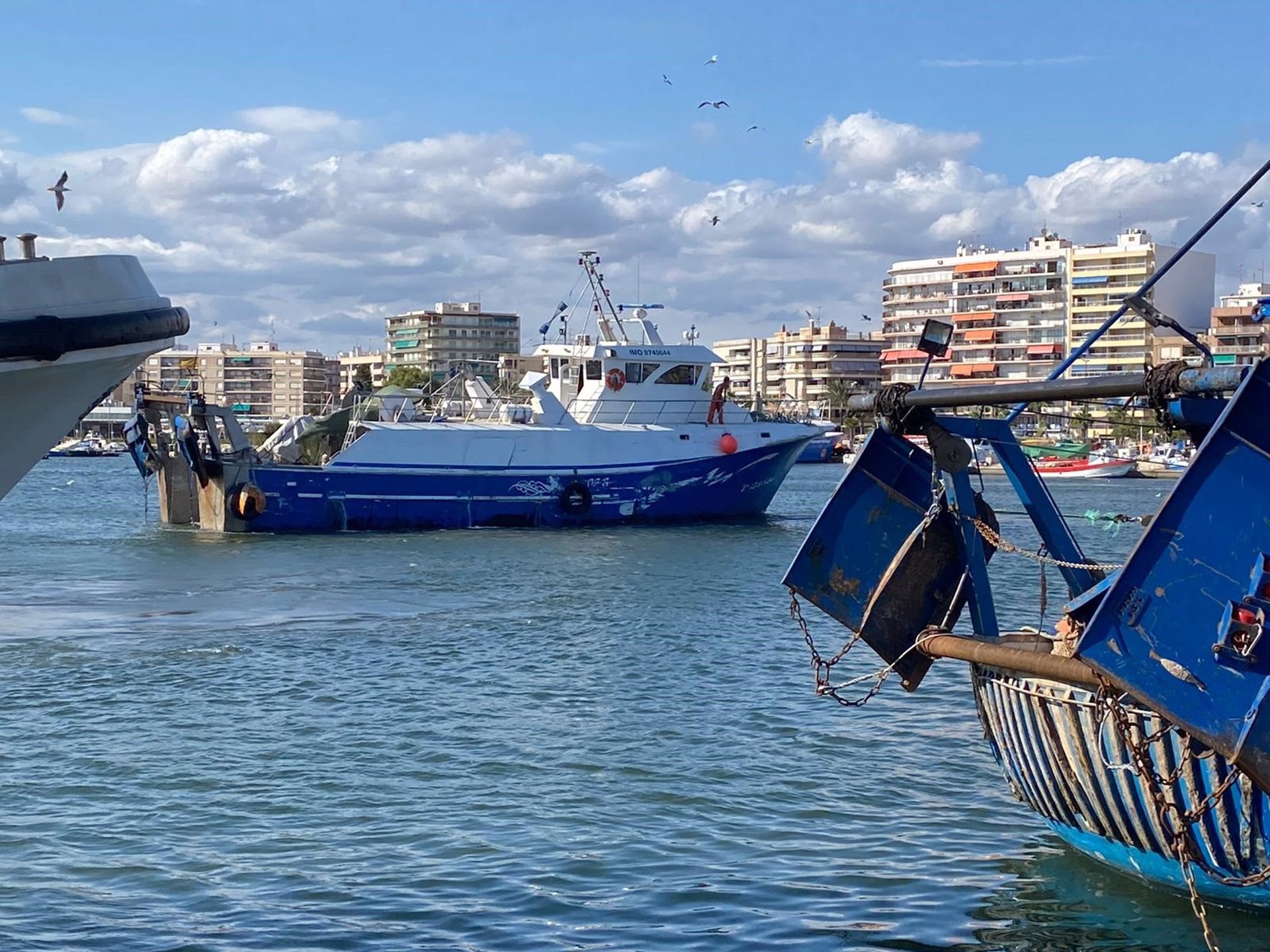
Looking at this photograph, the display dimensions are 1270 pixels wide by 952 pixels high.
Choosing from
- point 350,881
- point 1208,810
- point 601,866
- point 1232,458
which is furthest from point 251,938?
point 1232,458

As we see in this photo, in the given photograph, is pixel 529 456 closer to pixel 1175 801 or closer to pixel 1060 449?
pixel 1060 449

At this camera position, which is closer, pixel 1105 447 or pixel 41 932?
pixel 41 932

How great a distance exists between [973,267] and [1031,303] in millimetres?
8389

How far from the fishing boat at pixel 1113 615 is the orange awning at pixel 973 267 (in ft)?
438

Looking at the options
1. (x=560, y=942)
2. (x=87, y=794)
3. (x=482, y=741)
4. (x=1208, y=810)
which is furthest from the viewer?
(x=482, y=741)

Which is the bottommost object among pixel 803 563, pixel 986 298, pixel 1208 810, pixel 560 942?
pixel 560 942

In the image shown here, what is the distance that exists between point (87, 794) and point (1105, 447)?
85.4 meters

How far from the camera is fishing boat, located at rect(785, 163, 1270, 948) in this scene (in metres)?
6.83

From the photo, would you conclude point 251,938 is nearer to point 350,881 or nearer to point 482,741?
point 350,881

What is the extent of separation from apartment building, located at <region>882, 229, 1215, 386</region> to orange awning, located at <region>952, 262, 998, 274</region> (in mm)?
59

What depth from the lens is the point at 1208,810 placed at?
302 inches

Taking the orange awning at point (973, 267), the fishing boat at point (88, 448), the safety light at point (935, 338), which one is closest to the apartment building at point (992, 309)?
the orange awning at point (973, 267)

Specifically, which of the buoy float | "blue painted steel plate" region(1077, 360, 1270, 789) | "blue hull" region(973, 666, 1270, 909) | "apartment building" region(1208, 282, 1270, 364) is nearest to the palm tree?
"apartment building" region(1208, 282, 1270, 364)

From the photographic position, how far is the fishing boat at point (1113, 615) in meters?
6.83
